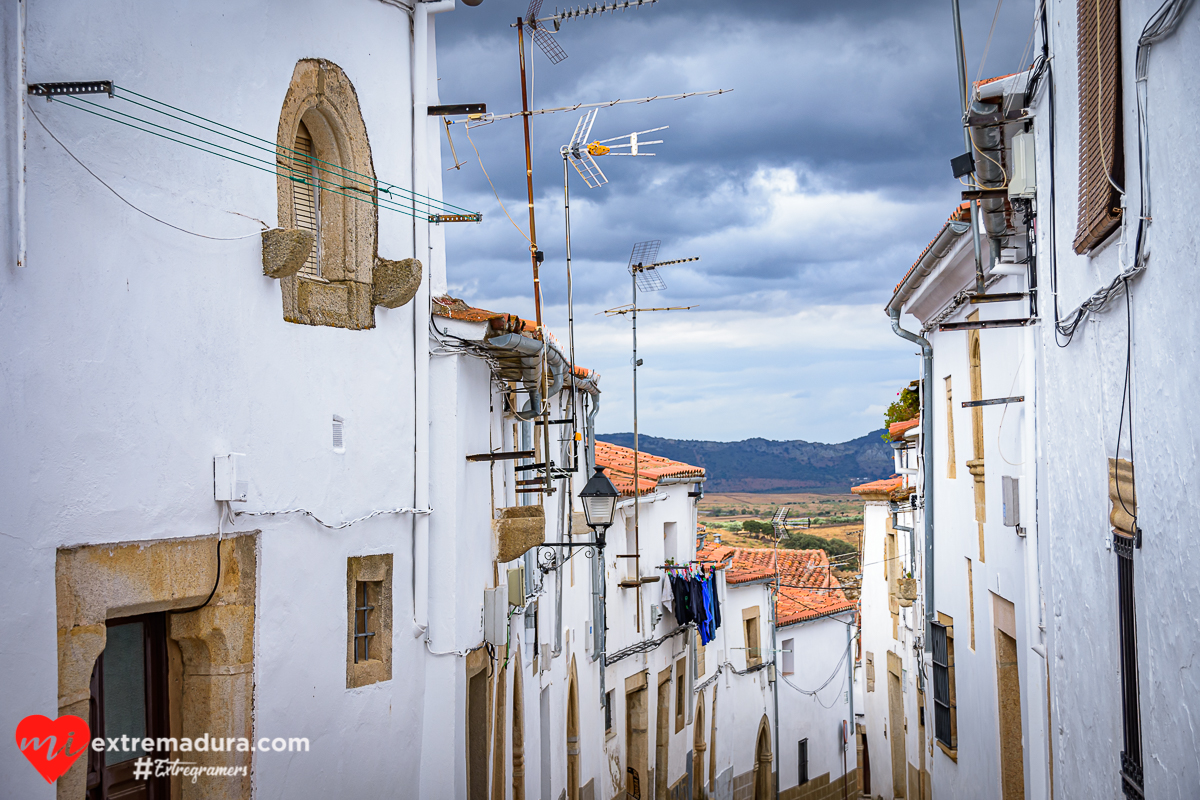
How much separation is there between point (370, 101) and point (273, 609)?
4209mm

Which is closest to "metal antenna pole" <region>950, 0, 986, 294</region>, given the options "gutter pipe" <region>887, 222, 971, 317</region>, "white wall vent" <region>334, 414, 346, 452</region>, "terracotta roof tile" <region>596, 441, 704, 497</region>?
"gutter pipe" <region>887, 222, 971, 317</region>

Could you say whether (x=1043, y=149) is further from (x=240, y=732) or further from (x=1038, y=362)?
(x=240, y=732)

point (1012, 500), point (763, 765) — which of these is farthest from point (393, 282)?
point (763, 765)

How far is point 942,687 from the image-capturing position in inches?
559

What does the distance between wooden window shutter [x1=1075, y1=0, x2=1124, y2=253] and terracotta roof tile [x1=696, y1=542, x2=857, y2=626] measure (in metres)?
21.4

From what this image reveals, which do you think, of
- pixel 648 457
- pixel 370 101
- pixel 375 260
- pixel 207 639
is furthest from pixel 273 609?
pixel 648 457

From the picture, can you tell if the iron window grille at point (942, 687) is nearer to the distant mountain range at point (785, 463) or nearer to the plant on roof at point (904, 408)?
the plant on roof at point (904, 408)

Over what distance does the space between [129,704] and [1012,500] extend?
756 cm

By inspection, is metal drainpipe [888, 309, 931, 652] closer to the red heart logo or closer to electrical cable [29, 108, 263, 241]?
electrical cable [29, 108, 263, 241]

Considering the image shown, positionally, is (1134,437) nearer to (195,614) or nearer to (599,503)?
(195,614)

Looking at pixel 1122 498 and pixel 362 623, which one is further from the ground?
pixel 1122 498

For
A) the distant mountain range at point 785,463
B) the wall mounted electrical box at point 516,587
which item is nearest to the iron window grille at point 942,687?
the wall mounted electrical box at point 516,587

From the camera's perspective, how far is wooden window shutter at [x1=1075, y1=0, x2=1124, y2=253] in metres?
5.32

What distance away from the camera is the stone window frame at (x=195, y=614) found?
20.6 feet
